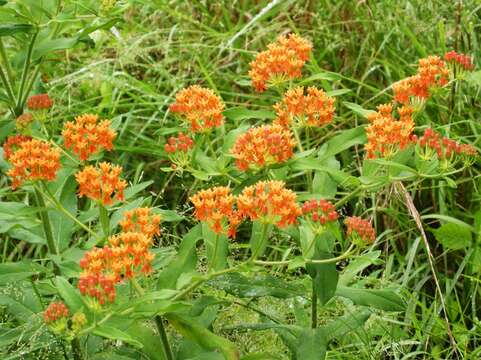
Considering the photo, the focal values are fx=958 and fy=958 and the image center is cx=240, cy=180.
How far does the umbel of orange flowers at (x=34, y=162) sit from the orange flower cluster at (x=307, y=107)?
0.69 meters

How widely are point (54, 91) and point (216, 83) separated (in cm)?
90

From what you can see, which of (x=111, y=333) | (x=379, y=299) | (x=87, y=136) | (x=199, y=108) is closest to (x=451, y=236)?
(x=379, y=299)

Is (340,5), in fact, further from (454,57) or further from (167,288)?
(167,288)

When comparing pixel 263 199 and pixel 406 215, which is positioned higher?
pixel 263 199

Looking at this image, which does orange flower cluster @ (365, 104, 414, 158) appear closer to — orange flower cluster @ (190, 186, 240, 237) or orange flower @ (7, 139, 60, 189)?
orange flower cluster @ (190, 186, 240, 237)

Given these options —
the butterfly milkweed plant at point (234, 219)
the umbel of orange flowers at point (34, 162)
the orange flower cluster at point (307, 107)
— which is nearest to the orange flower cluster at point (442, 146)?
the butterfly milkweed plant at point (234, 219)

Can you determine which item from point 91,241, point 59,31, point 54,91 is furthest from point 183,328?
point 54,91

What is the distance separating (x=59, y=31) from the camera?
3.17 metres

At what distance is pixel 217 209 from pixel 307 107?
0.59 metres

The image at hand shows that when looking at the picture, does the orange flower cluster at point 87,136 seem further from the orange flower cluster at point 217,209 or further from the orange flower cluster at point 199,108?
the orange flower cluster at point 217,209

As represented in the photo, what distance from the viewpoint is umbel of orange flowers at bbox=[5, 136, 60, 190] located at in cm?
256

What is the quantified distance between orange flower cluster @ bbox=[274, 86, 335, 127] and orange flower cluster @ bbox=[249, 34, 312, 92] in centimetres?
9

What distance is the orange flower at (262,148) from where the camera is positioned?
2.49 meters

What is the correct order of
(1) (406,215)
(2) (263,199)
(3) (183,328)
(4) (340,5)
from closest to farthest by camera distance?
(2) (263,199) < (3) (183,328) < (1) (406,215) < (4) (340,5)
